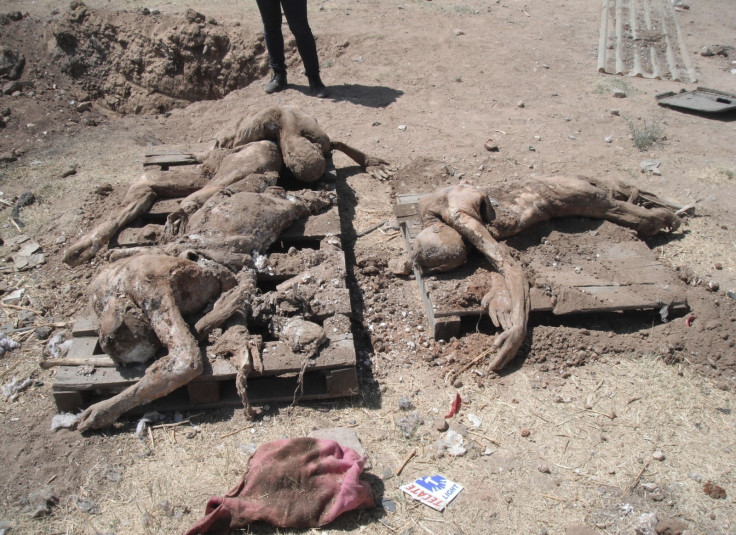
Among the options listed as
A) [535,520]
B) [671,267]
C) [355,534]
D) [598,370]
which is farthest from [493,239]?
[355,534]

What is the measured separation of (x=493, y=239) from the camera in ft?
14.4

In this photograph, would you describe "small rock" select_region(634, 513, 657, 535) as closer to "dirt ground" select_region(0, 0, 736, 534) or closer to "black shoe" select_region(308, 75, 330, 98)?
"dirt ground" select_region(0, 0, 736, 534)

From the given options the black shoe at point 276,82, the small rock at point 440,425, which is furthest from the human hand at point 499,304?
the black shoe at point 276,82

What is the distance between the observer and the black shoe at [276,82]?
25.9ft

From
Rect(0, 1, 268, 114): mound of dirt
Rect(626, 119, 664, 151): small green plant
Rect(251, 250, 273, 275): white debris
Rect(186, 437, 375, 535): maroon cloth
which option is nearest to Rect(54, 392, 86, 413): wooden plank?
Rect(186, 437, 375, 535): maroon cloth

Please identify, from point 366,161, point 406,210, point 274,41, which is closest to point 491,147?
point 366,161

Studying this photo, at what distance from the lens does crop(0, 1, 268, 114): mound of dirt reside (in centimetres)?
844

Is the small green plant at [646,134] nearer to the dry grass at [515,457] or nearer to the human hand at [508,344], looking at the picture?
the dry grass at [515,457]

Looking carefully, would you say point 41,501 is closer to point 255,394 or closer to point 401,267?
point 255,394

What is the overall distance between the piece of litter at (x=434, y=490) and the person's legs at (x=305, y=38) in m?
6.07

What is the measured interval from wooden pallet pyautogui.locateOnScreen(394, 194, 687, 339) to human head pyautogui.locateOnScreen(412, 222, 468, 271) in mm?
111

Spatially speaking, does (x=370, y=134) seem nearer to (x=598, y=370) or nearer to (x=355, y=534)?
(x=598, y=370)

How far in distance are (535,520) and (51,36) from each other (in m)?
9.53

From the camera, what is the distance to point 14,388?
150 inches
